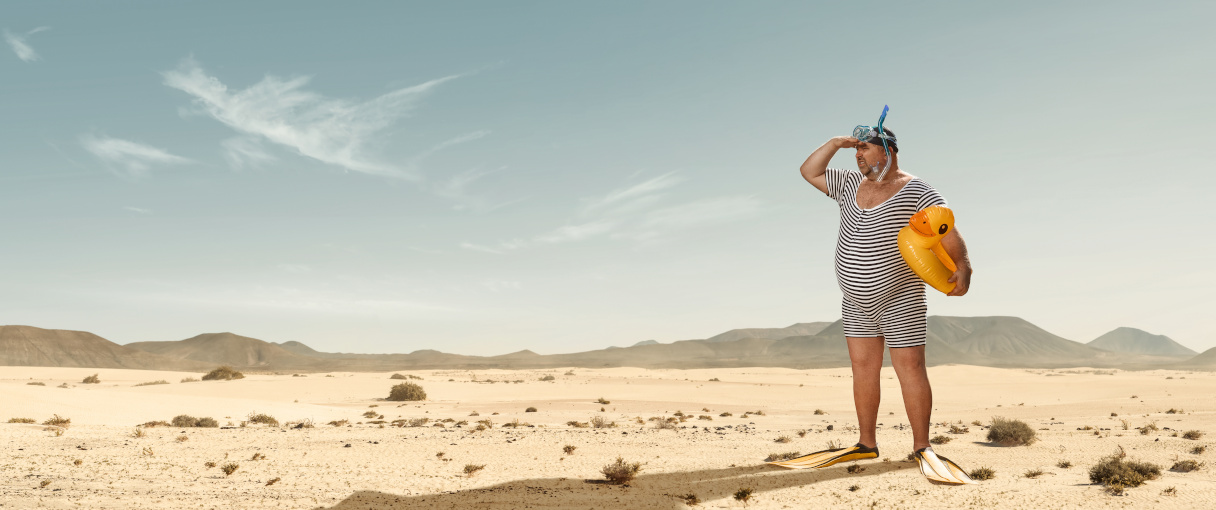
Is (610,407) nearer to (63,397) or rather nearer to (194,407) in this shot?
(194,407)

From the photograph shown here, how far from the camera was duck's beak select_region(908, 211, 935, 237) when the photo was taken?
5.98 metres

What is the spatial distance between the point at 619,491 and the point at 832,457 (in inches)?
86.9

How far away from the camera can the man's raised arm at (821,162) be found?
7.25 meters

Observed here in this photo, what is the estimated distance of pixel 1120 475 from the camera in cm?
643

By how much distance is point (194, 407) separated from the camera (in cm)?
2014

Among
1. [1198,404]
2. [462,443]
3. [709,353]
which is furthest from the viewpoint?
[709,353]

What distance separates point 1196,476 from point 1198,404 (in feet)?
62.2

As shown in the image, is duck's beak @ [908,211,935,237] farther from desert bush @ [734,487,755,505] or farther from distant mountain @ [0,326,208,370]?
distant mountain @ [0,326,208,370]

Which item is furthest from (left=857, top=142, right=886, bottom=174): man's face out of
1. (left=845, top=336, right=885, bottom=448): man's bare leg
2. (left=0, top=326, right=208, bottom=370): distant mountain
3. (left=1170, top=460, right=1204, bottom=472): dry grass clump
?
(left=0, top=326, right=208, bottom=370): distant mountain

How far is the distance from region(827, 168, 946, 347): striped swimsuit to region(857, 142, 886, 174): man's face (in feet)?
1.07

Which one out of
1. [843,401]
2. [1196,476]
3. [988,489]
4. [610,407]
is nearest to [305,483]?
[988,489]

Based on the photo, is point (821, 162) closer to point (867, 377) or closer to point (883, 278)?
point (883, 278)

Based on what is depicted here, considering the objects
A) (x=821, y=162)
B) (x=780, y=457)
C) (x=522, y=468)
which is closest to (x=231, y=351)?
(x=522, y=468)

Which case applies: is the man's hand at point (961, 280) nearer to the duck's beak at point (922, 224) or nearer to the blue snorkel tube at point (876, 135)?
the duck's beak at point (922, 224)
